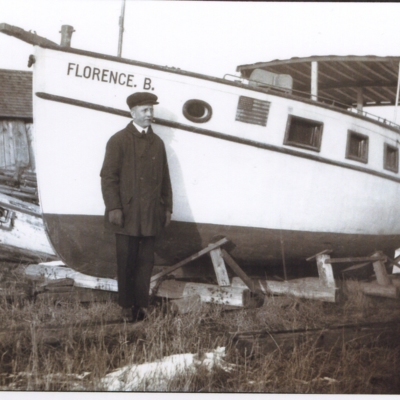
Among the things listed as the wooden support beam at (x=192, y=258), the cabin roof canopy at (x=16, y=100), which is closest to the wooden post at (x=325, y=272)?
the wooden support beam at (x=192, y=258)

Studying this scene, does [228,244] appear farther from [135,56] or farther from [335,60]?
[335,60]

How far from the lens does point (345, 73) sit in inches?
196

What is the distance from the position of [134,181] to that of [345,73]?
10.2ft

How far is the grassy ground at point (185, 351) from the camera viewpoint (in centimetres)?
251

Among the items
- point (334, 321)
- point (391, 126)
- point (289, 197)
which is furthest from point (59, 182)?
point (391, 126)

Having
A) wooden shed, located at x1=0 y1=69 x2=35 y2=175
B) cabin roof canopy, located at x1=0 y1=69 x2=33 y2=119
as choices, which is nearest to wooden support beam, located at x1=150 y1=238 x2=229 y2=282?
cabin roof canopy, located at x1=0 y1=69 x2=33 y2=119

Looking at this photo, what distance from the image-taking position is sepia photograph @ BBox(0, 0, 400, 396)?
2.62 m

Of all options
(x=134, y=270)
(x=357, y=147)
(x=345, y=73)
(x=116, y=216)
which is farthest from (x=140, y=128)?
(x=345, y=73)

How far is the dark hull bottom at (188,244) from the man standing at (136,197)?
301mm

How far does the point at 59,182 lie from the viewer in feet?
10.7

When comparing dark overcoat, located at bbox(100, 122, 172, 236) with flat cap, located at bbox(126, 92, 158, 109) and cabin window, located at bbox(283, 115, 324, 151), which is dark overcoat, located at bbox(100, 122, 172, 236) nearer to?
flat cap, located at bbox(126, 92, 158, 109)

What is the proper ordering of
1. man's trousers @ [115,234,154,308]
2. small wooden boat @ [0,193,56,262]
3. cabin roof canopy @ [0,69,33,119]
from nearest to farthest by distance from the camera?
1. man's trousers @ [115,234,154,308]
2. small wooden boat @ [0,193,56,262]
3. cabin roof canopy @ [0,69,33,119]

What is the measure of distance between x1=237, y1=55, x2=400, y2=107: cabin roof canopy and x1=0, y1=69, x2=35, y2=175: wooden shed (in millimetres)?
2899

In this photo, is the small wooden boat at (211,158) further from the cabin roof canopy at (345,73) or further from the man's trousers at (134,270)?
the cabin roof canopy at (345,73)
